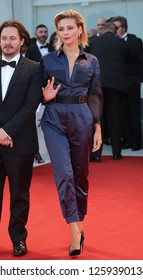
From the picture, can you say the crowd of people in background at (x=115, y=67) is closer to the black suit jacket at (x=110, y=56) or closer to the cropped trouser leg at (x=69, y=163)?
the black suit jacket at (x=110, y=56)

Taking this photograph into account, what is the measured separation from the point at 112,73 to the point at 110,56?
0.21 m

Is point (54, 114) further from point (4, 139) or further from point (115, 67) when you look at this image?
point (115, 67)

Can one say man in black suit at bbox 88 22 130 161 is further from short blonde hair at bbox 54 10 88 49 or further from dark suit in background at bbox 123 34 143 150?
short blonde hair at bbox 54 10 88 49

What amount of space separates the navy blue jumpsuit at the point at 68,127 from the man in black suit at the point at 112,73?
373cm

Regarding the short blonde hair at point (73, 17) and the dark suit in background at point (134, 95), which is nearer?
the short blonde hair at point (73, 17)

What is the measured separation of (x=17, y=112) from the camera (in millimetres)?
3814

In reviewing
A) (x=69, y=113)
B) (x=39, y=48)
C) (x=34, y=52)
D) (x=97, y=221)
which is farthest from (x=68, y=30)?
(x=39, y=48)

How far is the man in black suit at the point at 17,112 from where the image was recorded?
149 inches

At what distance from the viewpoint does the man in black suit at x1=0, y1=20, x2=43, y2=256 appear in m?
3.78

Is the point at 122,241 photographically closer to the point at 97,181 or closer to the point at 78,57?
the point at 78,57

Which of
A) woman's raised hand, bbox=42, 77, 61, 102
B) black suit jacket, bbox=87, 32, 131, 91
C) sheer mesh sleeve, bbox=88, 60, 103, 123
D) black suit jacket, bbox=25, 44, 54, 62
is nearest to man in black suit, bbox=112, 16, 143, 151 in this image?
black suit jacket, bbox=87, 32, 131, 91

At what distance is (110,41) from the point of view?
300 inches

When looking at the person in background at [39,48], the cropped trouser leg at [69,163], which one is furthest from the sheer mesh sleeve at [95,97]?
the person in background at [39,48]
